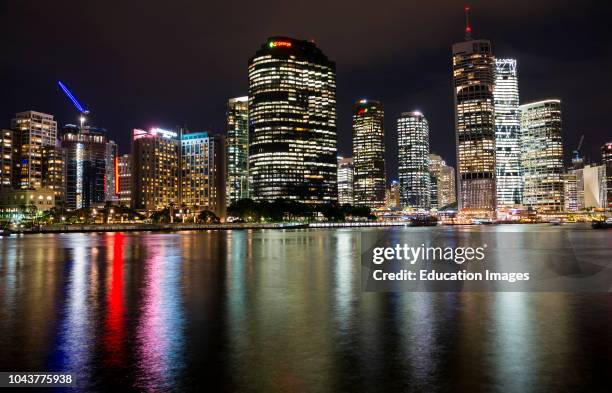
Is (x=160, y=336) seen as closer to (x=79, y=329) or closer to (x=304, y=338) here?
(x=79, y=329)

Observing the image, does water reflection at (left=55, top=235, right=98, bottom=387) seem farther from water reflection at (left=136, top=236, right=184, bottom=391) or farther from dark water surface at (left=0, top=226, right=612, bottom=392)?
water reflection at (left=136, top=236, right=184, bottom=391)

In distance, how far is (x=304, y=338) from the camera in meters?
16.0

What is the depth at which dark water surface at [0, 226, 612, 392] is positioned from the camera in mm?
11797

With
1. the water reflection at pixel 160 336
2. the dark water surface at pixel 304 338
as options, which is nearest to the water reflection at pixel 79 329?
the dark water surface at pixel 304 338

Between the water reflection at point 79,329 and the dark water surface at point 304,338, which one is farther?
the water reflection at point 79,329

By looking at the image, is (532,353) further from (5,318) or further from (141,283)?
(141,283)

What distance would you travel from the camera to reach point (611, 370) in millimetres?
12281

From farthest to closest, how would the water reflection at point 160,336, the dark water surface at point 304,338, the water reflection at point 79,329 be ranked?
the water reflection at point 79,329, the water reflection at point 160,336, the dark water surface at point 304,338

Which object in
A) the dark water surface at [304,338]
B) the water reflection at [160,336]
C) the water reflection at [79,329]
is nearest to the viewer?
the dark water surface at [304,338]

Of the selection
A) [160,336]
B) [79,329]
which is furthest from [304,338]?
[79,329]

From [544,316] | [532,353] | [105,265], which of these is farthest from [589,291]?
[105,265]

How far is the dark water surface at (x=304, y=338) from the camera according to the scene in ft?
38.7

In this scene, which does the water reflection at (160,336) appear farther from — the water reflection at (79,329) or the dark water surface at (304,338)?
the water reflection at (79,329)

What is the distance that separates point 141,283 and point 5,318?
10.5m
